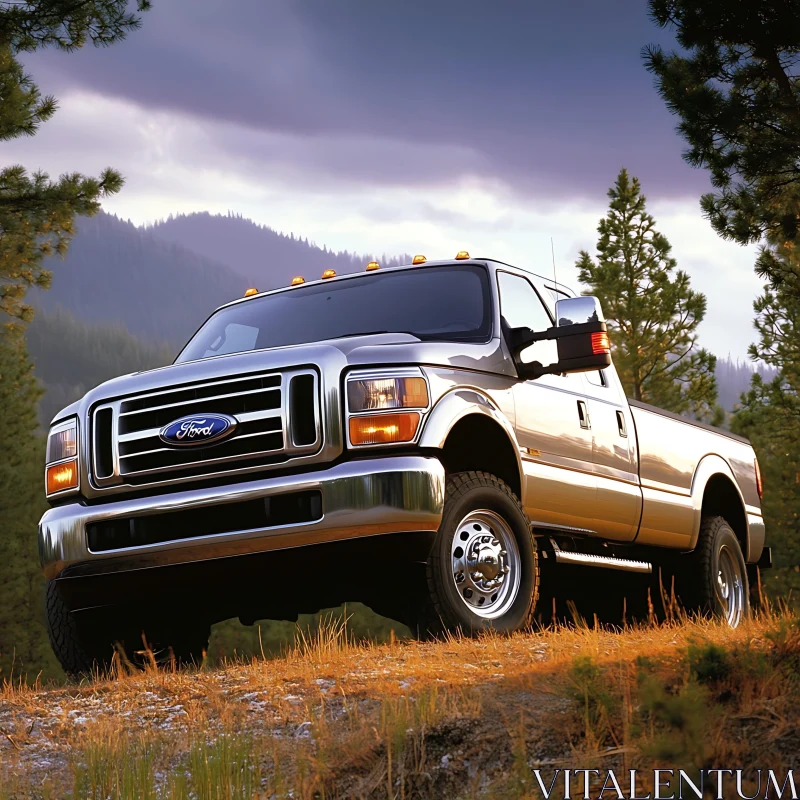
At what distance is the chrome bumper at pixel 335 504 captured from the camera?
5539 millimetres

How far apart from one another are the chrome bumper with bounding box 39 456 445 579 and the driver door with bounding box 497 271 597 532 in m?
1.19

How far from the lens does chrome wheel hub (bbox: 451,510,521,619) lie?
6.03 m

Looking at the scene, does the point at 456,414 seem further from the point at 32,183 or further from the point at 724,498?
the point at 32,183

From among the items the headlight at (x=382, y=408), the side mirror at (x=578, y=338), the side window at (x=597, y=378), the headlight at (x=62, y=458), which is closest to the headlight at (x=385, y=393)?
the headlight at (x=382, y=408)

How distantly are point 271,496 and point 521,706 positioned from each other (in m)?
2.10

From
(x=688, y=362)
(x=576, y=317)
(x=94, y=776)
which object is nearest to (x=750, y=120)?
(x=576, y=317)

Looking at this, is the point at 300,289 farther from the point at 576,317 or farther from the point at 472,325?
the point at 576,317

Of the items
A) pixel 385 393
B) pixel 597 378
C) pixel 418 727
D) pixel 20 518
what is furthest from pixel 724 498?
pixel 20 518

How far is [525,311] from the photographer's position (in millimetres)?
7445

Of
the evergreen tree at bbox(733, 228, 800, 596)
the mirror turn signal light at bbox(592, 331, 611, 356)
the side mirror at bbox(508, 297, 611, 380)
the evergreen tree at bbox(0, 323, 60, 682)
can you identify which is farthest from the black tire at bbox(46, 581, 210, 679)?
the evergreen tree at bbox(0, 323, 60, 682)

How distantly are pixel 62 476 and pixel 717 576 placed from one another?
512 centimetres

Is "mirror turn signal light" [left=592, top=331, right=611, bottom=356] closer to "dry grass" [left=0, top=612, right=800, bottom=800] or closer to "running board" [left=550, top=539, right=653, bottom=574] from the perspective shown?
"running board" [left=550, top=539, right=653, bottom=574]

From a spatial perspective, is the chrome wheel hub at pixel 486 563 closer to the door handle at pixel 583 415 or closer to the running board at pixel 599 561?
the running board at pixel 599 561

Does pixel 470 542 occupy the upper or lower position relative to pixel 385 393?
lower
